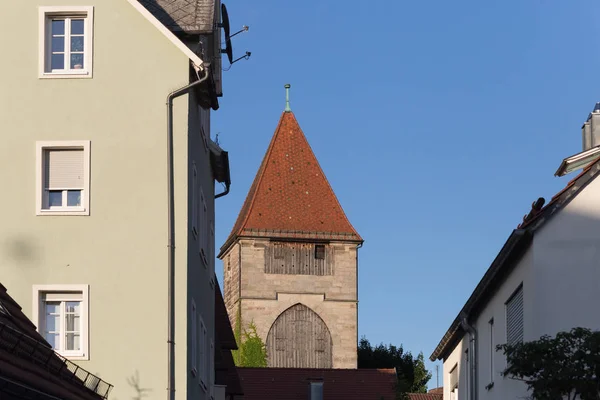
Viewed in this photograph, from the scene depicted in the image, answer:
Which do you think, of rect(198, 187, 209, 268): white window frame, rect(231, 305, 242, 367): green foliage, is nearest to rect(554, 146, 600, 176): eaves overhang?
rect(198, 187, 209, 268): white window frame

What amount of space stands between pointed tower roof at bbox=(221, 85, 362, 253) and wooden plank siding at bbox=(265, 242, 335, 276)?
0.85 m

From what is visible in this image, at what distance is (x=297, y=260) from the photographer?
86.6 metres

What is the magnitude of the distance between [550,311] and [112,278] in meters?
6.31

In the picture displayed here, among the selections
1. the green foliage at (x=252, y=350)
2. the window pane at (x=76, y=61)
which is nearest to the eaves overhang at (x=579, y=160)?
the window pane at (x=76, y=61)

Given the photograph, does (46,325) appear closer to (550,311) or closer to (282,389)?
(550,311)

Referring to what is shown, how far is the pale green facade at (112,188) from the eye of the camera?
68.6ft

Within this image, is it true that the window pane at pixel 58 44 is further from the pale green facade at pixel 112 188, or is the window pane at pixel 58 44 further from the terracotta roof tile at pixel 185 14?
the terracotta roof tile at pixel 185 14

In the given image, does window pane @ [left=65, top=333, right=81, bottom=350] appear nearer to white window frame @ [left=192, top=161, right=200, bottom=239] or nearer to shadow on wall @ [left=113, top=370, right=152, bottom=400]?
shadow on wall @ [left=113, top=370, right=152, bottom=400]

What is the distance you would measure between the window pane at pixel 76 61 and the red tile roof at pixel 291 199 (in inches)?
2522

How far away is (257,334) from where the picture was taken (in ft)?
277

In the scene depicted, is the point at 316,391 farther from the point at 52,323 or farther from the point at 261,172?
the point at 52,323

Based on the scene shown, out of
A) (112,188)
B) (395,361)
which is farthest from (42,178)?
(395,361)

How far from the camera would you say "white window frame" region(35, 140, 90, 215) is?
70.0 feet

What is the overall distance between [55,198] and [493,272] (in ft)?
23.5
